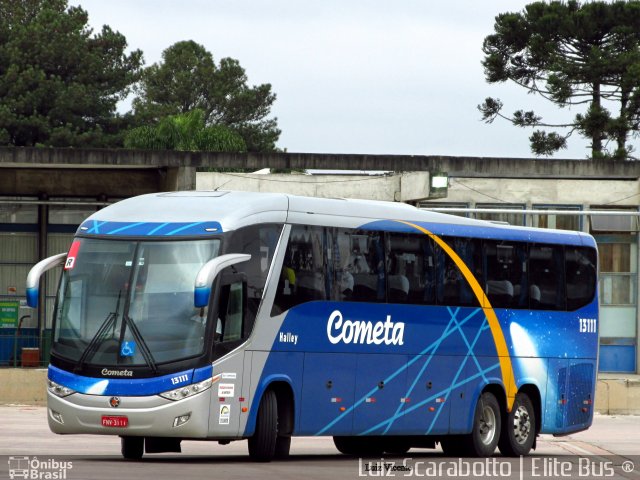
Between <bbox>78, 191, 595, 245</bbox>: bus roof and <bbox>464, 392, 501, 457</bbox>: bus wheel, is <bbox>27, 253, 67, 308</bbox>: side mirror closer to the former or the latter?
<bbox>78, 191, 595, 245</bbox>: bus roof

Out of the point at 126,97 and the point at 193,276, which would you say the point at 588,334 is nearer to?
the point at 193,276

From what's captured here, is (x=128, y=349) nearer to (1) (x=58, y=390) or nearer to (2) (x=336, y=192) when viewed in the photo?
(1) (x=58, y=390)

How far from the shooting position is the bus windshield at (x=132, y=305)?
17750 mm

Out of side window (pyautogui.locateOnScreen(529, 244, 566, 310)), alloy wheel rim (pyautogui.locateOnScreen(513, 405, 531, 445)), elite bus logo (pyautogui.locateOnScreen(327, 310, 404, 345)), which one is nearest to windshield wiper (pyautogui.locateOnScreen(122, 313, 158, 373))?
elite bus logo (pyautogui.locateOnScreen(327, 310, 404, 345))

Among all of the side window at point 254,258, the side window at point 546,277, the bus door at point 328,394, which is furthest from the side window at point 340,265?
the side window at point 546,277

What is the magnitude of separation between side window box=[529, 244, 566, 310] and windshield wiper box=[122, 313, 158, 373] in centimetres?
759

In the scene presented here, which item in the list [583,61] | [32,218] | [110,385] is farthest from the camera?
[583,61]

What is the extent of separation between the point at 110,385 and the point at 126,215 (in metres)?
2.19

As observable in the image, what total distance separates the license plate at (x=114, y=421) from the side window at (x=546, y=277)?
7.91 meters

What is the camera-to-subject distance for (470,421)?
2231cm

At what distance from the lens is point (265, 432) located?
1856cm

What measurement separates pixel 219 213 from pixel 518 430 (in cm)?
707

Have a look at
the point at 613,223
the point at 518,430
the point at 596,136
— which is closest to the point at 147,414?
the point at 518,430

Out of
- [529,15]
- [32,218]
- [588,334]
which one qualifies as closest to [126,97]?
[529,15]
